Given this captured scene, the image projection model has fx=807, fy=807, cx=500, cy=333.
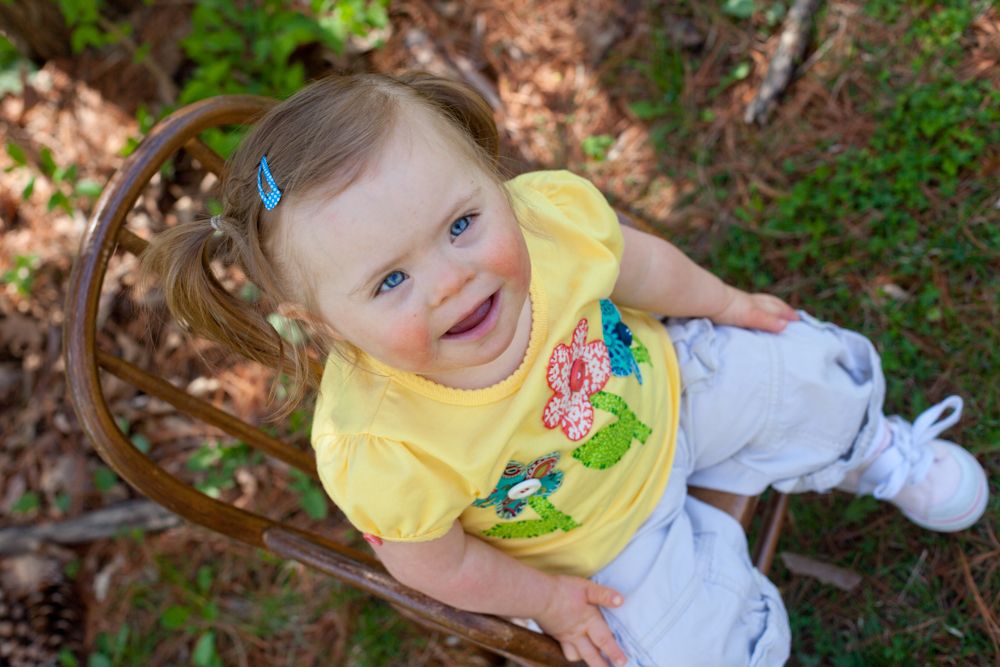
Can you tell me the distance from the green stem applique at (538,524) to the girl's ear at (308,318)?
0.51m

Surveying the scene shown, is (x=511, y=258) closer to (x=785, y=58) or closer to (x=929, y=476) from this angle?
(x=929, y=476)

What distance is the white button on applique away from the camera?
1511 millimetres

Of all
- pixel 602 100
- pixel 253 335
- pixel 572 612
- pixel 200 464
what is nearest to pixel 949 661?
pixel 572 612

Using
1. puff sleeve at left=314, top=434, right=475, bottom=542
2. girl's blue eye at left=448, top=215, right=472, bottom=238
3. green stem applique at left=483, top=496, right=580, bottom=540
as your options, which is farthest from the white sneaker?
girl's blue eye at left=448, top=215, right=472, bottom=238

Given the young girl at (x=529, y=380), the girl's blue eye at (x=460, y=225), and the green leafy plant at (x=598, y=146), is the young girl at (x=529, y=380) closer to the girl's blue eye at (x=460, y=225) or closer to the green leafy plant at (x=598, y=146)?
the girl's blue eye at (x=460, y=225)

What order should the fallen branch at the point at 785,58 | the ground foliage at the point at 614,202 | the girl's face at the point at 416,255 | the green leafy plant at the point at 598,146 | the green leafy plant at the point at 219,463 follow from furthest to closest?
the green leafy plant at the point at 598,146 < the green leafy plant at the point at 219,463 < the fallen branch at the point at 785,58 < the ground foliage at the point at 614,202 < the girl's face at the point at 416,255

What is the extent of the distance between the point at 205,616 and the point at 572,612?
1670mm

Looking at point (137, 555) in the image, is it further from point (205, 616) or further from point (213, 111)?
point (213, 111)

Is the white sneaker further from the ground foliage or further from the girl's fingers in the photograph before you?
the girl's fingers

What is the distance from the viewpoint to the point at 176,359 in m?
3.03

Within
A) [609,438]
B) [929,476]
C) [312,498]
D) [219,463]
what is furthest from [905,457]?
[219,463]

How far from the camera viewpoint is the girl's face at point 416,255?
1165 millimetres

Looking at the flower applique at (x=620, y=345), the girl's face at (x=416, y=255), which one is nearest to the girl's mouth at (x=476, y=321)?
the girl's face at (x=416, y=255)

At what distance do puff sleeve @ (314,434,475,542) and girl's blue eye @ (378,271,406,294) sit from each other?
11.7 inches
